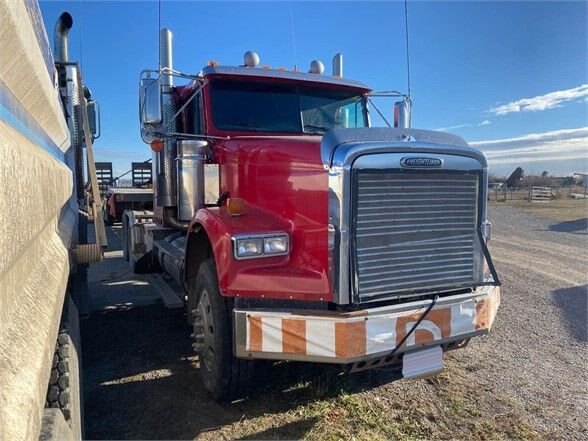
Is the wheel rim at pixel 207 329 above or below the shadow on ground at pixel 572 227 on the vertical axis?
above

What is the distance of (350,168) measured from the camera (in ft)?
9.32

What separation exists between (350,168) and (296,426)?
176 cm

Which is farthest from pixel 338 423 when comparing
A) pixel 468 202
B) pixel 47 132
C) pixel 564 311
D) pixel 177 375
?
pixel 564 311

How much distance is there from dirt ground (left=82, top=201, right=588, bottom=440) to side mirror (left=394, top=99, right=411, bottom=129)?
251 centimetres

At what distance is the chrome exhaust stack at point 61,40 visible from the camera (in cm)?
464

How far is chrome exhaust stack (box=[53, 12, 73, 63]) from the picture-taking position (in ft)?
15.2

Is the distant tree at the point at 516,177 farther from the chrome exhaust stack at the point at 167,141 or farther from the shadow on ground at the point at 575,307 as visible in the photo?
the chrome exhaust stack at the point at 167,141

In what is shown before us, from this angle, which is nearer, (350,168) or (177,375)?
(350,168)

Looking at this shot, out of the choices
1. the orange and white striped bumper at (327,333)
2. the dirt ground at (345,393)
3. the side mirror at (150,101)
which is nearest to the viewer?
the orange and white striped bumper at (327,333)

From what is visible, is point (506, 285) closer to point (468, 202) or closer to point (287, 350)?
point (468, 202)

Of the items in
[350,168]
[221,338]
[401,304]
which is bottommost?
[221,338]

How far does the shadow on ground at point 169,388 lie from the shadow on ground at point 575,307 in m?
2.52

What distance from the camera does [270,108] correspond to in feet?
14.6

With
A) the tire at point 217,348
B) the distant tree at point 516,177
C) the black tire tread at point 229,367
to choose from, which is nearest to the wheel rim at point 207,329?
the tire at point 217,348
